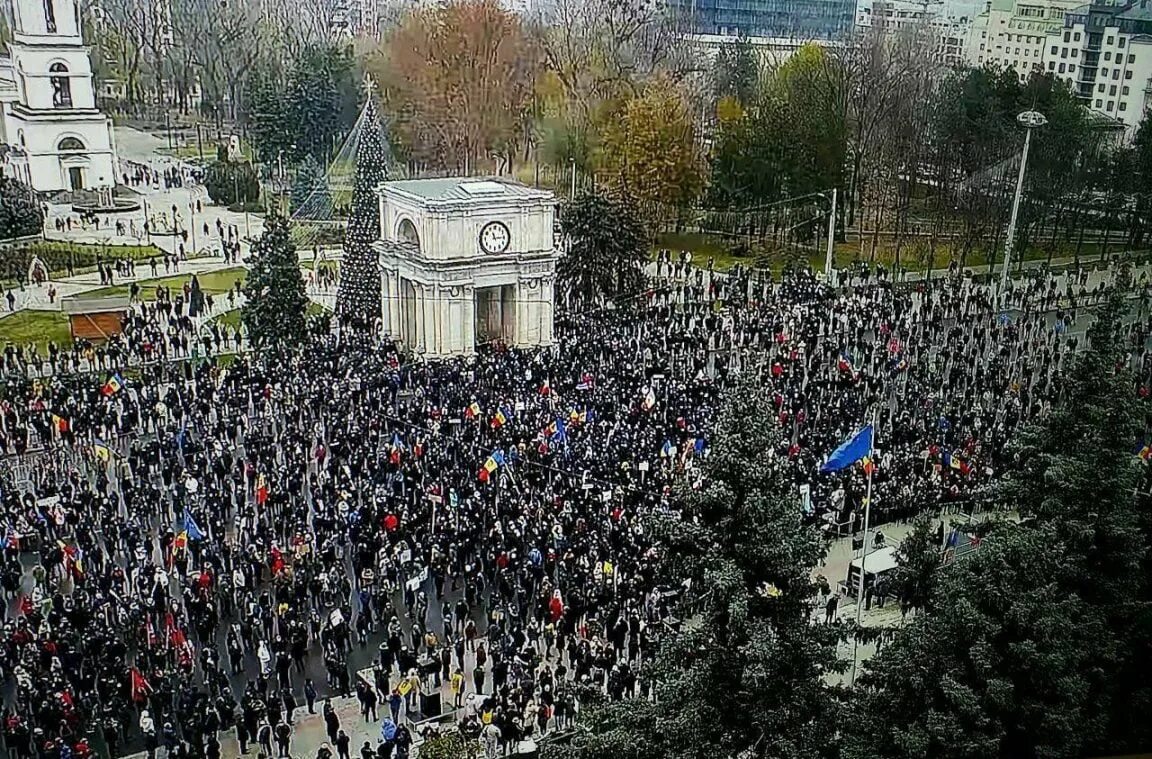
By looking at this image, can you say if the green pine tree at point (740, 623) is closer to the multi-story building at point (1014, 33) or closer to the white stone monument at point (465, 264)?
the white stone monument at point (465, 264)

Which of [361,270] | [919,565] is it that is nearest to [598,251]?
[361,270]

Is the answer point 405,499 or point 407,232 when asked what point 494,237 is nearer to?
point 407,232

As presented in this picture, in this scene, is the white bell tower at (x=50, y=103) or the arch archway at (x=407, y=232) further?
the white bell tower at (x=50, y=103)

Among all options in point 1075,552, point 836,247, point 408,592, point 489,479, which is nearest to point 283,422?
point 489,479

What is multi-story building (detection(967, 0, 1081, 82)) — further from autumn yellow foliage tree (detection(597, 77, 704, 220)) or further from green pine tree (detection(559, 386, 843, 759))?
green pine tree (detection(559, 386, 843, 759))

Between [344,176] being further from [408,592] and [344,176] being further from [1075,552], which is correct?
[1075,552]

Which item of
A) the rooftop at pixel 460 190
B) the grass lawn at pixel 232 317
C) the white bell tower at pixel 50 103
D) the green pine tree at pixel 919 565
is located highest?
the white bell tower at pixel 50 103

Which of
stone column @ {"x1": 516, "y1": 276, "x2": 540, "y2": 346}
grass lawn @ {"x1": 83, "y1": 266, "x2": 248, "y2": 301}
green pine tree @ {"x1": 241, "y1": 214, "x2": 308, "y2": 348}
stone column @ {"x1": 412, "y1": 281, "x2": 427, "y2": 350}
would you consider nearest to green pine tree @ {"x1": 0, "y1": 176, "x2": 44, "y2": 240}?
grass lawn @ {"x1": 83, "y1": 266, "x2": 248, "y2": 301}

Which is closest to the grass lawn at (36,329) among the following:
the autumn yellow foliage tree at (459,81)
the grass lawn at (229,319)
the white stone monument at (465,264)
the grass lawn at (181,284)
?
the grass lawn at (181,284)

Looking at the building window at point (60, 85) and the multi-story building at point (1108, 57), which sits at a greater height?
the multi-story building at point (1108, 57)
